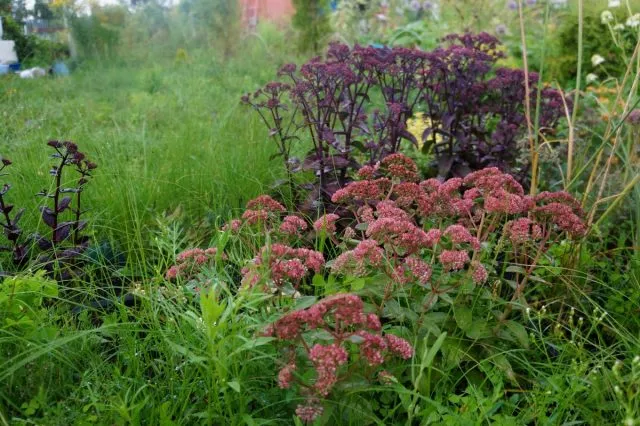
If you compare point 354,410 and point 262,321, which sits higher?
point 262,321

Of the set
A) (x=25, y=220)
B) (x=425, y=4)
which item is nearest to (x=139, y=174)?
(x=25, y=220)

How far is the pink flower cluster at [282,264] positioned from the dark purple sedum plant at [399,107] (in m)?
1.15

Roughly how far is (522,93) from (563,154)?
64 centimetres

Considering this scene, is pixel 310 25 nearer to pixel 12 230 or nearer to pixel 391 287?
pixel 12 230

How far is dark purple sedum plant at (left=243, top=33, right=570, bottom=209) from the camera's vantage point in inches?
125

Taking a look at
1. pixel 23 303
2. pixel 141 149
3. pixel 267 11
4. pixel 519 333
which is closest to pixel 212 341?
pixel 23 303

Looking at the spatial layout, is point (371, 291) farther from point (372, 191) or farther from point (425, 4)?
point (425, 4)

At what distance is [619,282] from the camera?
2816 millimetres

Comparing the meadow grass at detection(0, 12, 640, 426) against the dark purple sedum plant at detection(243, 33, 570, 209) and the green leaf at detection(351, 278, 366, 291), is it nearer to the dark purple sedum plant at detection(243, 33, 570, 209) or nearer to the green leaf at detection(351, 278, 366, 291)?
the green leaf at detection(351, 278, 366, 291)

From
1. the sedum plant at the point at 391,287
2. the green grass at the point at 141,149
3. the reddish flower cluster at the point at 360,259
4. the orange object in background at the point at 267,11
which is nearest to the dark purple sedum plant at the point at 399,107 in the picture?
the green grass at the point at 141,149

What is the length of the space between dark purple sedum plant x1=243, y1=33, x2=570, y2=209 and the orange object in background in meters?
7.88

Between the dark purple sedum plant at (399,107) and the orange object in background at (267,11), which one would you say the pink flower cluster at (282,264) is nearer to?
the dark purple sedum plant at (399,107)

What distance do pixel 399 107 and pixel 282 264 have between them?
1.53 m

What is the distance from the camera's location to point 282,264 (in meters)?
1.82
